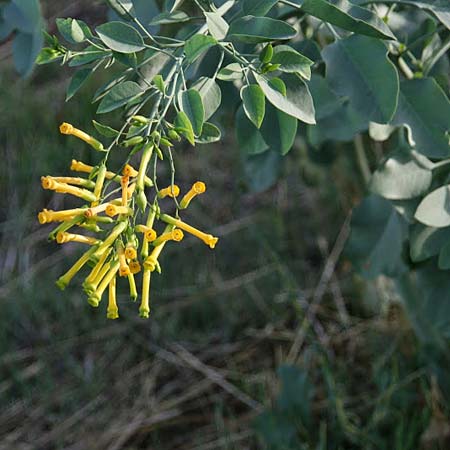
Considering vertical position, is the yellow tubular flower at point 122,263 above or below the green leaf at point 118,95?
below

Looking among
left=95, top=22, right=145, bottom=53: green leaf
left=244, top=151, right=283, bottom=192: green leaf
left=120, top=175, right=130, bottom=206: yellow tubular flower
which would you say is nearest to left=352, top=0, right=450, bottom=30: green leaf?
left=95, top=22, right=145, bottom=53: green leaf

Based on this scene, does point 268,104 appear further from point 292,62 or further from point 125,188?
point 125,188

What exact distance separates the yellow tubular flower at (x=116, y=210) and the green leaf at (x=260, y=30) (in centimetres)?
21

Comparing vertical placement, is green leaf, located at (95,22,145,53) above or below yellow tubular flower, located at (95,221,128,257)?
above

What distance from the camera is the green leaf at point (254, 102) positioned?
0.85 metres

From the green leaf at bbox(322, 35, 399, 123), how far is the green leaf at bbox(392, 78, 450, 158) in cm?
8

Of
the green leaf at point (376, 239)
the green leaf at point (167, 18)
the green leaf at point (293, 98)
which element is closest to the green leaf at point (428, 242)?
the green leaf at point (376, 239)

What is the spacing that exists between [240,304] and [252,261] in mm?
161

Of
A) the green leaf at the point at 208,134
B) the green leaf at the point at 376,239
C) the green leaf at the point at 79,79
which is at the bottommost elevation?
the green leaf at the point at 376,239

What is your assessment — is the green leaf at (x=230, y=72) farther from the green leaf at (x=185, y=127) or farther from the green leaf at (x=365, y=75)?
the green leaf at (x=365, y=75)

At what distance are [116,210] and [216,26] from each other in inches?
8.4

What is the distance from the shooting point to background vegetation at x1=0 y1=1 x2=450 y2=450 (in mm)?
1729

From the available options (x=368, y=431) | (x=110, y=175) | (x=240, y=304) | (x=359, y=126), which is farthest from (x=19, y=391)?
(x=110, y=175)

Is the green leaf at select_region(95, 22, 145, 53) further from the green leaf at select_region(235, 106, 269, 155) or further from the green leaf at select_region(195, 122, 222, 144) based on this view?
the green leaf at select_region(235, 106, 269, 155)
